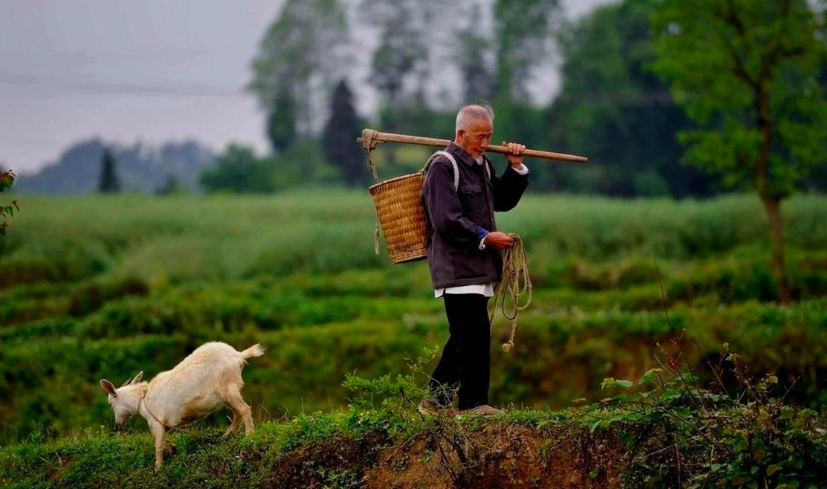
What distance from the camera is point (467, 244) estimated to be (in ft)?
27.8

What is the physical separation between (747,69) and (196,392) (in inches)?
740

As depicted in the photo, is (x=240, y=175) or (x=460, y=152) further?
(x=240, y=175)

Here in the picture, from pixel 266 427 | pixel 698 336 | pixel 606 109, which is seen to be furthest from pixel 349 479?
pixel 606 109

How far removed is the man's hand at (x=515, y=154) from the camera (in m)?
8.52

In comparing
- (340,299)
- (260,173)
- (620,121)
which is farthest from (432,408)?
(260,173)

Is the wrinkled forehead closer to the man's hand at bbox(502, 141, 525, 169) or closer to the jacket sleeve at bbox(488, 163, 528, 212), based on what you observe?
the man's hand at bbox(502, 141, 525, 169)

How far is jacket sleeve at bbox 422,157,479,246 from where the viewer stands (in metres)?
8.31

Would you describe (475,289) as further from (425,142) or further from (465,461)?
(465,461)

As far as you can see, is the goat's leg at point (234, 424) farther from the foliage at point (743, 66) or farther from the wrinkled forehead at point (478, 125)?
the foliage at point (743, 66)

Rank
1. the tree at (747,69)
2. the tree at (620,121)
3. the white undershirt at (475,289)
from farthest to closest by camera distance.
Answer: the tree at (620,121) → the tree at (747,69) → the white undershirt at (475,289)

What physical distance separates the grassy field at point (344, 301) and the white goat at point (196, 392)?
72cm

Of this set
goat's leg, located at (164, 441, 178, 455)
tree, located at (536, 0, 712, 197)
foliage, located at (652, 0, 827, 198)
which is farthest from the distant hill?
goat's leg, located at (164, 441, 178, 455)

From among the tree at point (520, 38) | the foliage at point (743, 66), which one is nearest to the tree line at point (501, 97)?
the tree at point (520, 38)

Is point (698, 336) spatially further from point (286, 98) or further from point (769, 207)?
point (286, 98)
